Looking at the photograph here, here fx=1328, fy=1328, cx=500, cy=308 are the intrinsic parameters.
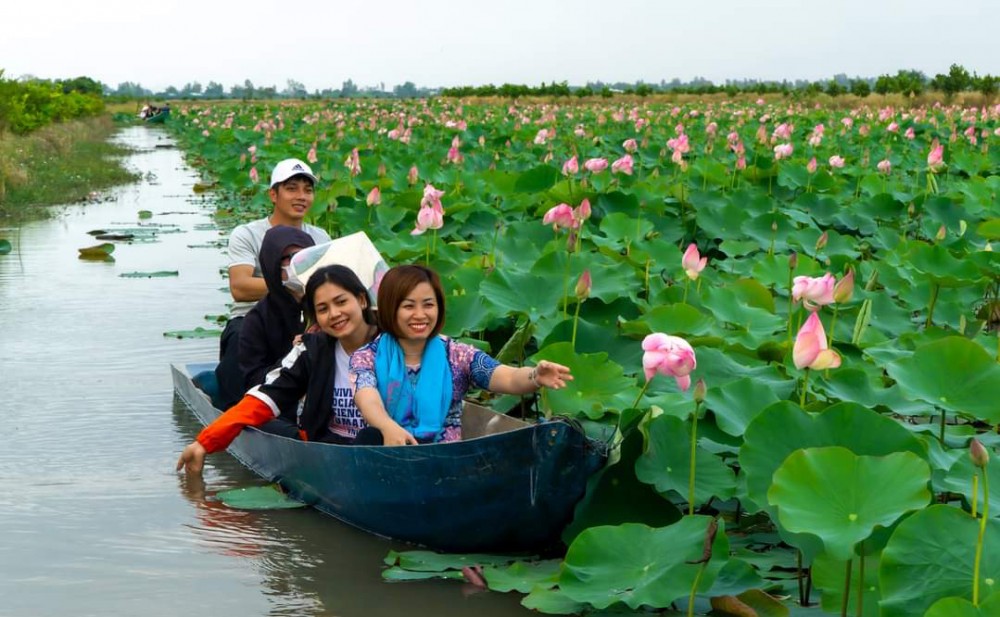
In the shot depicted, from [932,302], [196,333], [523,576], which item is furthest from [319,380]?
[196,333]

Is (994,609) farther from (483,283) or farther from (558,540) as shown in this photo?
(483,283)

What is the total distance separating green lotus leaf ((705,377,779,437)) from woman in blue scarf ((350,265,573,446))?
58cm

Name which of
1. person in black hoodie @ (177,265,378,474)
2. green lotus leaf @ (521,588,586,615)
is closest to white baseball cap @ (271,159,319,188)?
person in black hoodie @ (177,265,378,474)

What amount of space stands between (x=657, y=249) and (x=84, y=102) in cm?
3790

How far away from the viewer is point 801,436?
2.79 meters

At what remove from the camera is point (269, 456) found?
426 cm

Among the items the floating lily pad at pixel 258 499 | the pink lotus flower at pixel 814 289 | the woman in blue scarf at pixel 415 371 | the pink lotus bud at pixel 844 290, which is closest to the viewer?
the pink lotus flower at pixel 814 289

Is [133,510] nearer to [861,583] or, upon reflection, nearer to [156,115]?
[861,583]

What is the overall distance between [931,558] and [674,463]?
842 millimetres

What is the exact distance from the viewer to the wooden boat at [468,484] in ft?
10.5

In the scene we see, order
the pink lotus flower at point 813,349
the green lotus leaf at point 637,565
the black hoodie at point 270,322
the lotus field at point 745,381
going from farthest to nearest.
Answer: the black hoodie at point 270,322 < the pink lotus flower at point 813,349 < the green lotus leaf at point 637,565 < the lotus field at point 745,381

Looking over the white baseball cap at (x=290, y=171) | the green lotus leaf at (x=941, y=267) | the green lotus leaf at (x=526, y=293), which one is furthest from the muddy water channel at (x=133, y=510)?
the green lotus leaf at (x=941, y=267)

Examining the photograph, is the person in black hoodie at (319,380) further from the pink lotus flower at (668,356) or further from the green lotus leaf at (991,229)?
the green lotus leaf at (991,229)

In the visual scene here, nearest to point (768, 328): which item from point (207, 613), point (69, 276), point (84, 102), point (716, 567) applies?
point (716, 567)
